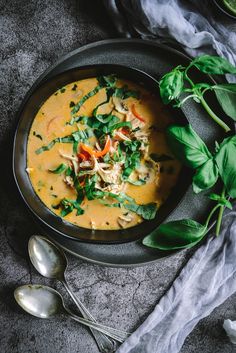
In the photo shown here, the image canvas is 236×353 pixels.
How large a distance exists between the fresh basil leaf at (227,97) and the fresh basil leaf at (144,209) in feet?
2.11

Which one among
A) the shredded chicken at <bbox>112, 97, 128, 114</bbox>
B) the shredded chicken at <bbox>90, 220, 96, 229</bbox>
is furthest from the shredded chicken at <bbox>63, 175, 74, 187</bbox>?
the shredded chicken at <bbox>112, 97, 128, 114</bbox>

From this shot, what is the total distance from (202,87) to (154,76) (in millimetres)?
270

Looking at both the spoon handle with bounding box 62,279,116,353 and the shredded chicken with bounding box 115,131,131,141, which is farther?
the spoon handle with bounding box 62,279,116,353

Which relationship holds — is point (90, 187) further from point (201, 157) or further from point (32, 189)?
point (201, 157)

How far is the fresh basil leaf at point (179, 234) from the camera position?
93.2 inches

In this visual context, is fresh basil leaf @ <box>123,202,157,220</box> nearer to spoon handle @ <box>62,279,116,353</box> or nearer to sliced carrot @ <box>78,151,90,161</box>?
sliced carrot @ <box>78,151,90,161</box>

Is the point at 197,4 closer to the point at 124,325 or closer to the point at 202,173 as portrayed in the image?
the point at 202,173

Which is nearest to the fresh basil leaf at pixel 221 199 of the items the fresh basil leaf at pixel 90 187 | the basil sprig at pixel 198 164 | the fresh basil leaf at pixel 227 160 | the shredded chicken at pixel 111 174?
the basil sprig at pixel 198 164

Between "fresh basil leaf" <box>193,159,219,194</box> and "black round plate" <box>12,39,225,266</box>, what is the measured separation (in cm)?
16

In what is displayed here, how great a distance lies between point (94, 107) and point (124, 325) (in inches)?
50.7

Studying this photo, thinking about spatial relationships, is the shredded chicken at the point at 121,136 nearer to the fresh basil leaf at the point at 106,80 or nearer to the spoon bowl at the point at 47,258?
the fresh basil leaf at the point at 106,80

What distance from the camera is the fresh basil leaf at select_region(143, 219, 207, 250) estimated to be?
2.37m

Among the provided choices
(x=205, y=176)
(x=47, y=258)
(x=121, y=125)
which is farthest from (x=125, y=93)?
(x=47, y=258)

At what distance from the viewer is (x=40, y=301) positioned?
252 centimetres
